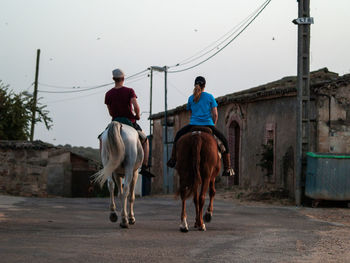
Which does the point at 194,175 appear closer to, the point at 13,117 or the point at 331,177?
the point at 331,177

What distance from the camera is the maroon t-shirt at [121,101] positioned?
32.3 feet

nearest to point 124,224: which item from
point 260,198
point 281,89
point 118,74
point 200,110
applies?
point 200,110

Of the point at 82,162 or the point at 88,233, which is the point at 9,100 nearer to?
the point at 82,162

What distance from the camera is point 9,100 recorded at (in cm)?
3303

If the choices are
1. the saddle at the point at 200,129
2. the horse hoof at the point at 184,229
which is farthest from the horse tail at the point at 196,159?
the horse hoof at the point at 184,229

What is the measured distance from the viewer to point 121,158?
9.16 m

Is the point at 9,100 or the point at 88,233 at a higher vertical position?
the point at 9,100

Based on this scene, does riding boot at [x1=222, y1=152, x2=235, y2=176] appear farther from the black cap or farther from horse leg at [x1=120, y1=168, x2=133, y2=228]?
horse leg at [x1=120, y1=168, x2=133, y2=228]

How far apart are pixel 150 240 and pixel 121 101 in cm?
290

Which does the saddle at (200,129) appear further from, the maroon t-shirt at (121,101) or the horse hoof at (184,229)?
the horse hoof at (184,229)

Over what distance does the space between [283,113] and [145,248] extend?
15.0 meters

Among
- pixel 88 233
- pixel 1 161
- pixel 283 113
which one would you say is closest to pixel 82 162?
pixel 1 161

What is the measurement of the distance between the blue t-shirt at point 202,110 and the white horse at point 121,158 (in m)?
0.93

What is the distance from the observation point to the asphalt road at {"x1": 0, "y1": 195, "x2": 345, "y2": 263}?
6.28m
